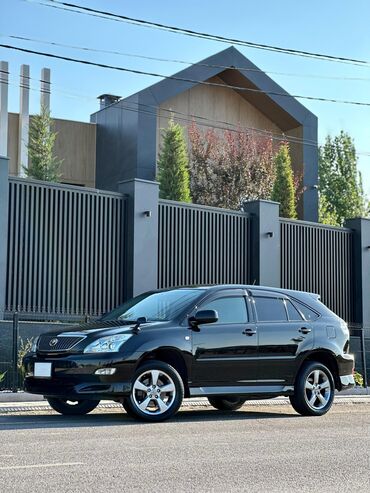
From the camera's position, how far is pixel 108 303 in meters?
21.5

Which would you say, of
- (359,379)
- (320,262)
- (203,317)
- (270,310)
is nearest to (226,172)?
(320,262)

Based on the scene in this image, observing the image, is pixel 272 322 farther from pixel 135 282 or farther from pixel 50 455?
pixel 135 282

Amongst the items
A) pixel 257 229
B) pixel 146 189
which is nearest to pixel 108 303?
pixel 146 189

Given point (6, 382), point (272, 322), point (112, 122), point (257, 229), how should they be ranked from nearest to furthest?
point (272, 322), point (6, 382), point (257, 229), point (112, 122)

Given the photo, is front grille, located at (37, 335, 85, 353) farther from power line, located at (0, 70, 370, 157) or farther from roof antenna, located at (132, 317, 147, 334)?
power line, located at (0, 70, 370, 157)

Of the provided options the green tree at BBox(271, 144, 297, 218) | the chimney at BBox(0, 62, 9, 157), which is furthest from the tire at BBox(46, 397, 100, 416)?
the green tree at BBox(271, 144, 297, 218)

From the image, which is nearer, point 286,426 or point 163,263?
point 286,426

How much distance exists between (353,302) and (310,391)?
14480 mm

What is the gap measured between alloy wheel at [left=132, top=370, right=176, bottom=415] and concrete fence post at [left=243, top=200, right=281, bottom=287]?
1284 centimetres

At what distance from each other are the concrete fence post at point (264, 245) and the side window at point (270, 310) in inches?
434

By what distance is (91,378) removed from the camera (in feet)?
37.1

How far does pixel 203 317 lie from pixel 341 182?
4834 centimetres

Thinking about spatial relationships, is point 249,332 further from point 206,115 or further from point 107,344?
point 206,115

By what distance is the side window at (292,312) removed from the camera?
13.2m
